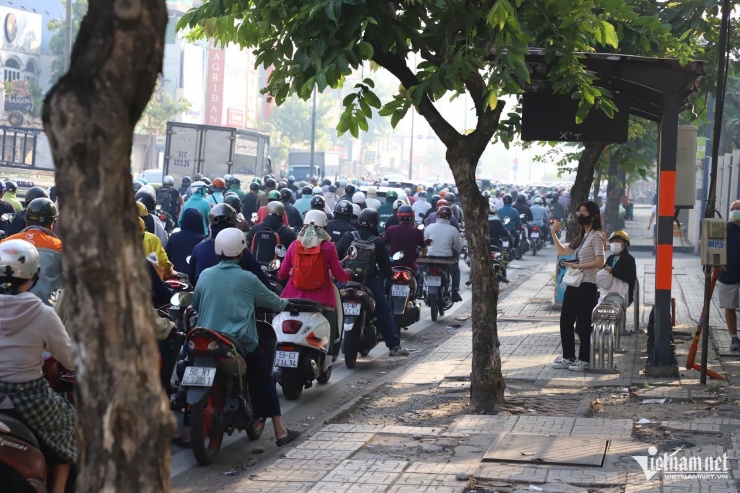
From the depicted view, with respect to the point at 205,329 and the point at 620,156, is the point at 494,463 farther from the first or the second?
the point at 620,156

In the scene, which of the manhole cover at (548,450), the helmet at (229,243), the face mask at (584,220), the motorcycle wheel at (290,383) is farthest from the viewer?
the face mask at (584,220)

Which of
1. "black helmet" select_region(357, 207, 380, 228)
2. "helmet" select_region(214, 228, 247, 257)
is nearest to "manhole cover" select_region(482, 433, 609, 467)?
→ "helmet" select_region(214, 228, 247, 257)

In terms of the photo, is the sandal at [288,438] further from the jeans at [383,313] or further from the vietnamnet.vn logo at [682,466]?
the jeans at [383,313]

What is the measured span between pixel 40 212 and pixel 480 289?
12.1 feet

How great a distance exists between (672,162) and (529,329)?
219 inches

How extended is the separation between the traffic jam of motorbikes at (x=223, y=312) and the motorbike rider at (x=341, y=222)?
28 millimetres

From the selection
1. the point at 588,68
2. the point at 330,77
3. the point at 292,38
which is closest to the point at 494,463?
the point at 330,77

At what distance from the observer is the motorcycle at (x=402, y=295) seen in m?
14.6

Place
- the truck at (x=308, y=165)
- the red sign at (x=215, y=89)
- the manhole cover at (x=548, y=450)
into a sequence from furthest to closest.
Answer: the red sign at (x=215, y=89) → the truck at (x=308, y=165) → the manhole cover at (x=548, y=450)

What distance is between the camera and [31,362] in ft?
18.5

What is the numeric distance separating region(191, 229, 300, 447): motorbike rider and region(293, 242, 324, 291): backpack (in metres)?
2.30

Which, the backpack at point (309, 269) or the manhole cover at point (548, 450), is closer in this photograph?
the manhole cover at point (548, 450)

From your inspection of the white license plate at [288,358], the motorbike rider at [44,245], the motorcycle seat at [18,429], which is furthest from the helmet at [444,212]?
the motorcycle seat at [18,429]

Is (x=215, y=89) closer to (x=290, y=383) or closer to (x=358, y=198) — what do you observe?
(x=358, y=198)
